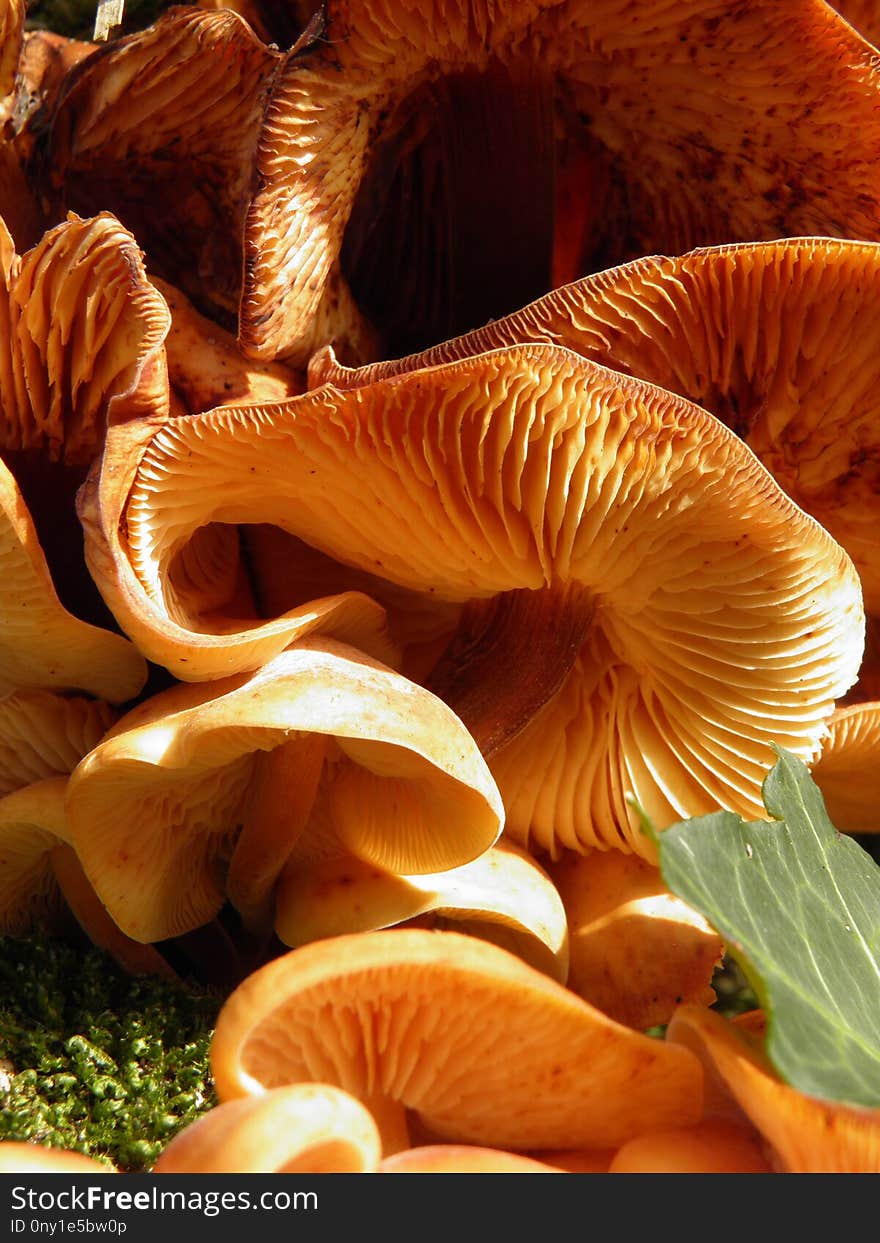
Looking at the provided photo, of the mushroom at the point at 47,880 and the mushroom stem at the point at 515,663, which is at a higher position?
the mushroom stem at the point at 515,663

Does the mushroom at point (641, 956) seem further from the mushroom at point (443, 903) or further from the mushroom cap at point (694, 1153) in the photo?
the mushroom cap at point (694, 1153)

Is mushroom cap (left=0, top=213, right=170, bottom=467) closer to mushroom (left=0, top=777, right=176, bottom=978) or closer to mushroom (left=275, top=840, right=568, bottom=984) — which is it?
mushroom (left=0, top=777, right=176, bottom=978)

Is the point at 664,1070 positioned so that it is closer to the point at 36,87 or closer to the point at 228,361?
the point at 228,361

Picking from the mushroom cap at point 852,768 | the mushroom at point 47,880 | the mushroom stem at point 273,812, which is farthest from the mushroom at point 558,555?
the mushroom at point 47,880

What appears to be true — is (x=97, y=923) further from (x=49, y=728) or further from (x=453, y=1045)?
(x=453, y=1045)

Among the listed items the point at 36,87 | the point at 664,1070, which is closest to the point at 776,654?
the point at 664,1070

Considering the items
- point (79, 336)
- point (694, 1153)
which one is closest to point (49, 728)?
point (79, 336)
